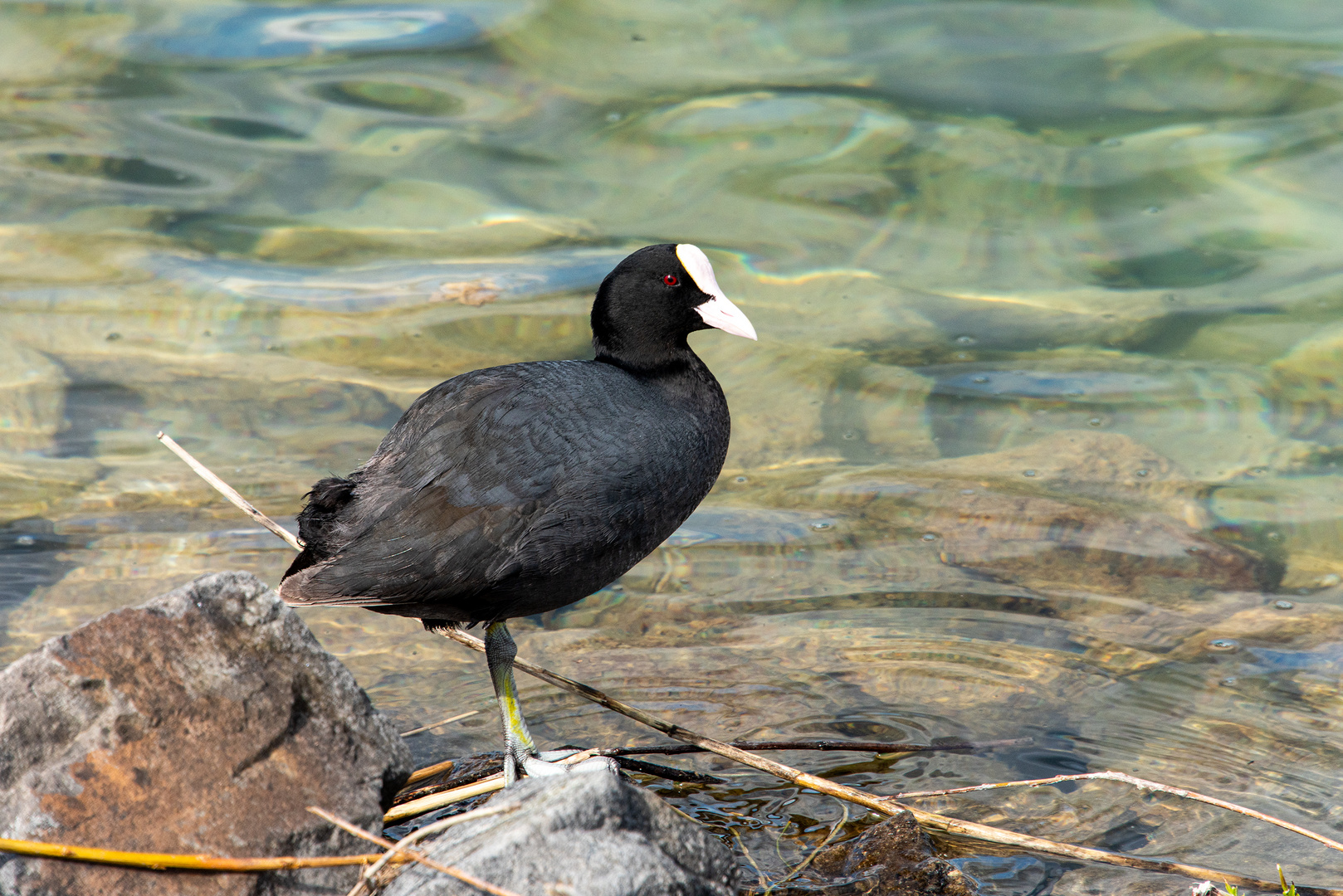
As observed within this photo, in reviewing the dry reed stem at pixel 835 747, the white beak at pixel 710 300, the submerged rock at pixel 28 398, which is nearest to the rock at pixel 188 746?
the dry reed stem at pixel 835 747

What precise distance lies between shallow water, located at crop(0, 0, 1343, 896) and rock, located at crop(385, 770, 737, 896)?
0.50 meters

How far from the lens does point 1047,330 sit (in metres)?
6.08

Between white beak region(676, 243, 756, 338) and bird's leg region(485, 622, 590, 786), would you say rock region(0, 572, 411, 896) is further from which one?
white beak region(676, 243, 756, 338)

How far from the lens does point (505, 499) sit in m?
2.82

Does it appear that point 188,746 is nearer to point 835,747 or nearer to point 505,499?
point 505,499

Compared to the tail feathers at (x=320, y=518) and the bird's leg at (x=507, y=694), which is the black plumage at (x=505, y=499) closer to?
the tail feathers at (x=320, y=518)

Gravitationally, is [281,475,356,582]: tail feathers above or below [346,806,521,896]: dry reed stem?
above

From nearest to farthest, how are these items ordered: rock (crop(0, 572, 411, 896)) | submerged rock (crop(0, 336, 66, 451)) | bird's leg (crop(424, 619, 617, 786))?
rock (crop(0, 572, 411, 896)) → bird's leg (crop(424, 619, 617, 786)) → submerged rock (crop(0, 336, 66, 451))

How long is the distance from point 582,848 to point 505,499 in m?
0.85

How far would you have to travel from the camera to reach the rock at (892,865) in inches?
108

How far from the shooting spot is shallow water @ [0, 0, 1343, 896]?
3824 millimetres

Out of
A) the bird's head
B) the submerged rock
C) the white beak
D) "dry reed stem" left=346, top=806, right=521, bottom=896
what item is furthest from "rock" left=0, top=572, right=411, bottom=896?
the submerged rock

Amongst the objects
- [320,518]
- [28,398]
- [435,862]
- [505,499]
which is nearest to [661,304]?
[505,499]

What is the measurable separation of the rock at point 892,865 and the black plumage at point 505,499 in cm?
80
